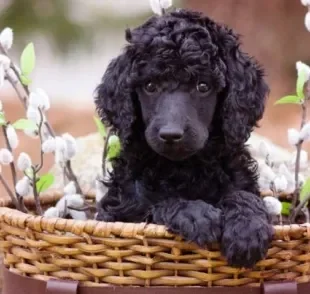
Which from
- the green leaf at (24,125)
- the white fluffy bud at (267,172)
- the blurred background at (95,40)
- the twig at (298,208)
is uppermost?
the blurred background at (95,40)

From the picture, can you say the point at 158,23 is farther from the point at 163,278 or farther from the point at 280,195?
the point at 280,195

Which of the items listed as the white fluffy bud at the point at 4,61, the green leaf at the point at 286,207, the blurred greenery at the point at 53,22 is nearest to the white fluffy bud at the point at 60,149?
the white fluffy bud at the point at 4,61

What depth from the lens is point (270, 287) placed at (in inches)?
61.1

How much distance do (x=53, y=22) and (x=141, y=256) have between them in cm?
556

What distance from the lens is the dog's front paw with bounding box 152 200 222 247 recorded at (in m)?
1.47

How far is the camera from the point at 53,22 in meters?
6.86

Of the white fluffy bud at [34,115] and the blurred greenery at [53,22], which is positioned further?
the blurred greenery at [53,22]

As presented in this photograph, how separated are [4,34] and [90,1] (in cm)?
514

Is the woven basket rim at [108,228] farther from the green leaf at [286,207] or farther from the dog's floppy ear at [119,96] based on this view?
the green leaf at [286,207]

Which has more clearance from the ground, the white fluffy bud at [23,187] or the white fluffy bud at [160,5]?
the white fluffy bud at [160,5]

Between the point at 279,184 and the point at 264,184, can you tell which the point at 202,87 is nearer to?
the point at 279,184

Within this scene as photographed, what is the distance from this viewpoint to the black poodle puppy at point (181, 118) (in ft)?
5.34

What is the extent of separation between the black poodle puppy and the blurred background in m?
4.08

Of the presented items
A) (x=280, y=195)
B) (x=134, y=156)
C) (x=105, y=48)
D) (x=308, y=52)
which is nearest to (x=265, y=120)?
(x=308, y=52)
